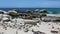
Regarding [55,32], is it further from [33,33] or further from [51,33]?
[33,33]

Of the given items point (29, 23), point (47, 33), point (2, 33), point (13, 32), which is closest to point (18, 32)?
point (13, 32)

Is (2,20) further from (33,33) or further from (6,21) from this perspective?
(33,33)

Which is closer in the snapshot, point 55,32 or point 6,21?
point 55,32

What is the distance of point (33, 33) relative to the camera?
5.64 m

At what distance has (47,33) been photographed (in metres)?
5.83

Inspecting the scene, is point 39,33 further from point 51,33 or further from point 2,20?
point 2,20

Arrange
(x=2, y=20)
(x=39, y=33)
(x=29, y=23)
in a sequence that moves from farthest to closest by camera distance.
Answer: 1. (x=2, y=20)
2. (x=29, y=23)
3. (x=39, y=33)

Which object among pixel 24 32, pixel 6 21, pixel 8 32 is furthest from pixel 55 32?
pixel 6 21

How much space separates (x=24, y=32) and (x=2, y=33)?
779mm

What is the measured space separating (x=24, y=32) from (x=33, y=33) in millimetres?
453

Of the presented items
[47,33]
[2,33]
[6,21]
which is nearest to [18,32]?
[2,33]

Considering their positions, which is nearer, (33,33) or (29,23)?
(33,33)

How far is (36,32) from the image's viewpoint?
5.69 m

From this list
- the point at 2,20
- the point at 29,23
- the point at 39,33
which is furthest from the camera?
the point at 2,20
